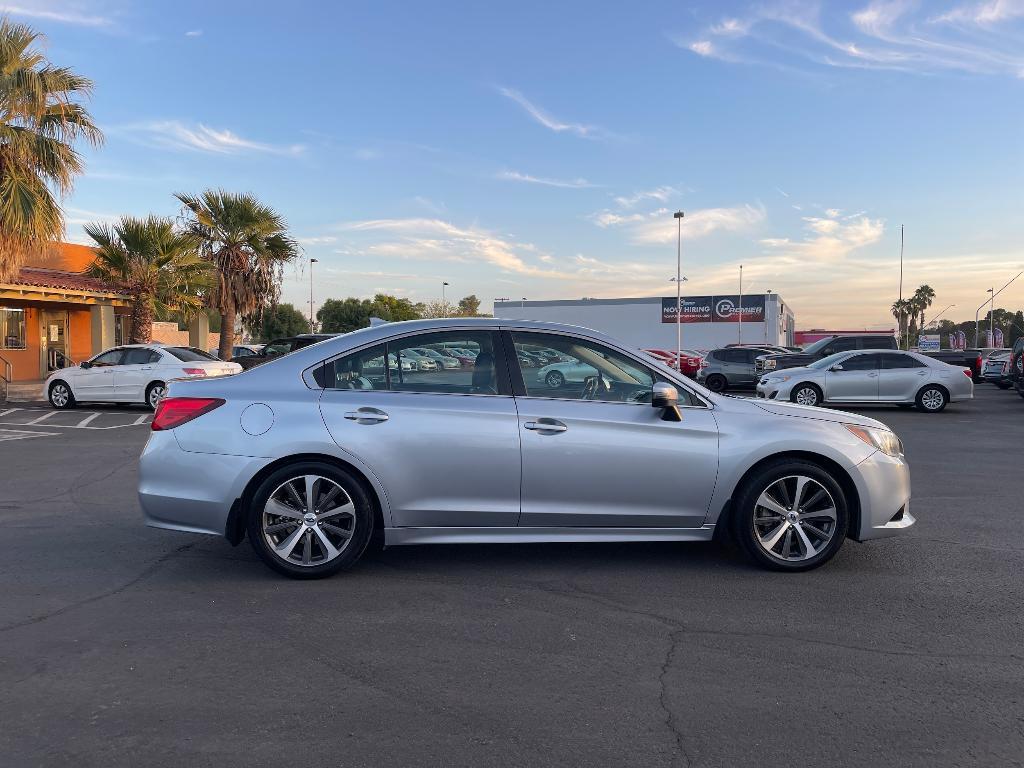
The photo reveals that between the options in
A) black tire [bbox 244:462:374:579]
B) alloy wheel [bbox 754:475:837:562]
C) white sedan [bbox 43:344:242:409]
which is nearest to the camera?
black tire [bbox 244:462:374:579]

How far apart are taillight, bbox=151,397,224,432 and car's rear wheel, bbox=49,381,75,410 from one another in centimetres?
1423

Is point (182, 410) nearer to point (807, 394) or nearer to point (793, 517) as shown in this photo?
point (793, 517)

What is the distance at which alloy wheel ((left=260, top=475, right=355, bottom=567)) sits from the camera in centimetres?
497

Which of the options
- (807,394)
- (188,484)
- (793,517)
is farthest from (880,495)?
(807,394)

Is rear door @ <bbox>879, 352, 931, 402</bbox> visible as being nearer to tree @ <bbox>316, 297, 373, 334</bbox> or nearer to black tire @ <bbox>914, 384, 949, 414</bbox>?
black tire @ <bbox>914, 384, 949, 414</bbox>

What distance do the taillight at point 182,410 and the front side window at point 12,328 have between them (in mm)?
22438

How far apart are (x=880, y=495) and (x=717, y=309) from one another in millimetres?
64733

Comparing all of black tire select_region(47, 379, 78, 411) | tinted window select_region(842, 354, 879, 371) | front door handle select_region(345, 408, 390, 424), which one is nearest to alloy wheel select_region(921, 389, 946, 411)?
tinted window select_region(842, 354, 879, 371)

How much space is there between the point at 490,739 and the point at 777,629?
1.87m

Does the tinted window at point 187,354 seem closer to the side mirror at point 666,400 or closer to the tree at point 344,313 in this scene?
the side mirror at point 666,400

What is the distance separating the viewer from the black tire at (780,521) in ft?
16.9

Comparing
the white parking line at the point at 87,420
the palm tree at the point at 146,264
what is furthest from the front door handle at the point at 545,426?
the palm tree at the point at 146,264

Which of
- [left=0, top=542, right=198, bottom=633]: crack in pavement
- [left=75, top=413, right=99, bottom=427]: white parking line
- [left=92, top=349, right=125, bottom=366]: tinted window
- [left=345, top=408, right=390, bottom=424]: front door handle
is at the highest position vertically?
[left=92, top=349, right=125, bottom=366]: tinted window

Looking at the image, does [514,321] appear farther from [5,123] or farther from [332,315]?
[332,315]
